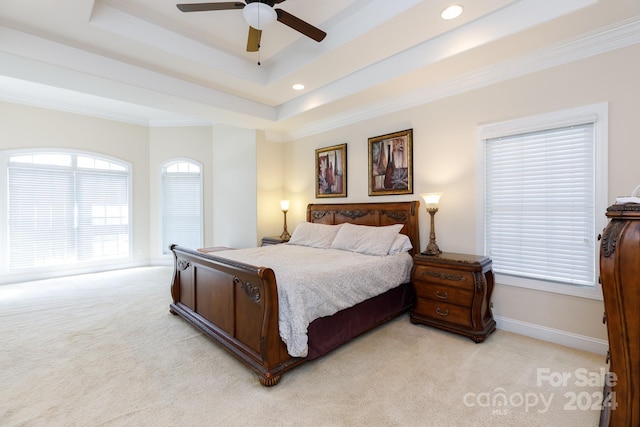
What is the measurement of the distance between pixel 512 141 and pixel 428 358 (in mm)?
2353

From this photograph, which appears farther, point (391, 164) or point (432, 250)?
point (391, 164)

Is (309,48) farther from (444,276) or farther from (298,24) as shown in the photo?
(444,276)

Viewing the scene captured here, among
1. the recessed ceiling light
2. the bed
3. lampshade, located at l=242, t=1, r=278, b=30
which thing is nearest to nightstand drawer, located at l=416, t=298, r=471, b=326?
the bed

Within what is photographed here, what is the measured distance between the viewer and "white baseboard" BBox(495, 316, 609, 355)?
2522mm

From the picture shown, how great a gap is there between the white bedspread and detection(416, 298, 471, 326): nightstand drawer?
1.17ft

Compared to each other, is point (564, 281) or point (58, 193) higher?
point (58, 193)

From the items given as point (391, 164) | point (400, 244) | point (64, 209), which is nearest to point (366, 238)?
point (400, 244)

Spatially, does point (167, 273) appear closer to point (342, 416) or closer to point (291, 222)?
point (291, 222)

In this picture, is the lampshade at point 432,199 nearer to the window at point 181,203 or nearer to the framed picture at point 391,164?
the framed picture at point 391,164

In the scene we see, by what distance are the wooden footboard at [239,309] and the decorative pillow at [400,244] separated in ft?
5.64

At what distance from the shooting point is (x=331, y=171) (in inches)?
189

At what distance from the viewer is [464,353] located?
8.39 ft

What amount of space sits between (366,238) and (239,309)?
1.82m

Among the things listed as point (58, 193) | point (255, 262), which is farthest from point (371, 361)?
point (58, 193)
